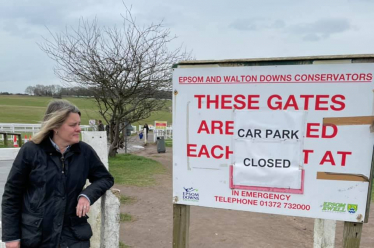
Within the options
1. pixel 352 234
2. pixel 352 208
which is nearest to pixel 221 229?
pixel 352 234

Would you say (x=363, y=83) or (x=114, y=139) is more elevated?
(x=363, y=83)

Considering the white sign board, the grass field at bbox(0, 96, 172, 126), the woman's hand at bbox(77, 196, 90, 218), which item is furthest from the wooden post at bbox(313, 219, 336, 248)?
the grass field at bbox(0, 96, 172, 126)

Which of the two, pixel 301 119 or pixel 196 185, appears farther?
pixel 196 185

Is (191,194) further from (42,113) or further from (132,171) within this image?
(132,171)

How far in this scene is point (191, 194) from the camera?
7.73 feet

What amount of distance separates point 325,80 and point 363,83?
0.24 metres

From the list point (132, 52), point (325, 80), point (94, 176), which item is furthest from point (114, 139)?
point (325, 80)

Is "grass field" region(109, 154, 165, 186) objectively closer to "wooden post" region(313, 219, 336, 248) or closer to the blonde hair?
"wooden post" region(313, 219, 336, 248)

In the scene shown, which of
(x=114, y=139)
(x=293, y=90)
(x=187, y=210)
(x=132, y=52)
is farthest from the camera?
(x=114, y=139)

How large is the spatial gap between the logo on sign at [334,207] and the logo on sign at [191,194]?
948mm

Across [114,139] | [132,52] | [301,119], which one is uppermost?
[132,52]

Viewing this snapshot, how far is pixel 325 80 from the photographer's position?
1.99 m

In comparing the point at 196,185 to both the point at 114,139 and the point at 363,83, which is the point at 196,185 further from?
the point at 114,139

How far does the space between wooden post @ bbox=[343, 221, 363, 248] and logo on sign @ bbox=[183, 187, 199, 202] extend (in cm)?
111
